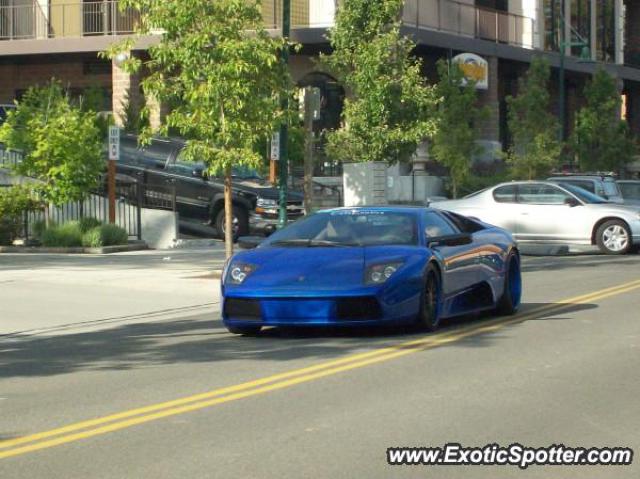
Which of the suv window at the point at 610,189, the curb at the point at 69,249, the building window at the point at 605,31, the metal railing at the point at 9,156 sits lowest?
the curb at the point at 69,249

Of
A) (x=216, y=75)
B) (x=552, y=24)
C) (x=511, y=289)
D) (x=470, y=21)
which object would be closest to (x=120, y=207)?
(x=216, y=75)

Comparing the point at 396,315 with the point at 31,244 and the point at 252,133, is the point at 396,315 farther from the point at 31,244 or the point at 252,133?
the point at 31,244

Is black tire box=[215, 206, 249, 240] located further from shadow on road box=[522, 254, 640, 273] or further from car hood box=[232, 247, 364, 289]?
car hood box=[232, 247, 364, 289]

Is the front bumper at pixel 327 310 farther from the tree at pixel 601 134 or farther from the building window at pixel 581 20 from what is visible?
the building window at pixel 581 20

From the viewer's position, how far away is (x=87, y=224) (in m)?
28.9

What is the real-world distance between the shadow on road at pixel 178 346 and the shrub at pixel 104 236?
1250 centimetres

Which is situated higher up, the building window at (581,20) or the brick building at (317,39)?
the building window at (581,20)

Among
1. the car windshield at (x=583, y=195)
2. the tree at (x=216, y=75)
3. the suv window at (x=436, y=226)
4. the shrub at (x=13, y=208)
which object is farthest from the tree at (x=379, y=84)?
the suv window at (x=436, y=226)

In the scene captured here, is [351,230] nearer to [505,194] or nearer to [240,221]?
[505,194]

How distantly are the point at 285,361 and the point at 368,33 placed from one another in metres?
22.1

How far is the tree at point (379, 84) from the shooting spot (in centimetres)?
3250

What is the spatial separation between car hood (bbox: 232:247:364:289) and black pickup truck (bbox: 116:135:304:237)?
54.7 feet

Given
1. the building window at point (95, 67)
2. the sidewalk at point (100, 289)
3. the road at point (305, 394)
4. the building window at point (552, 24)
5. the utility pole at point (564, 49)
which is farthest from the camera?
the building window at point (552, 24)

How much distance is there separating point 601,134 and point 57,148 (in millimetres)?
27315
